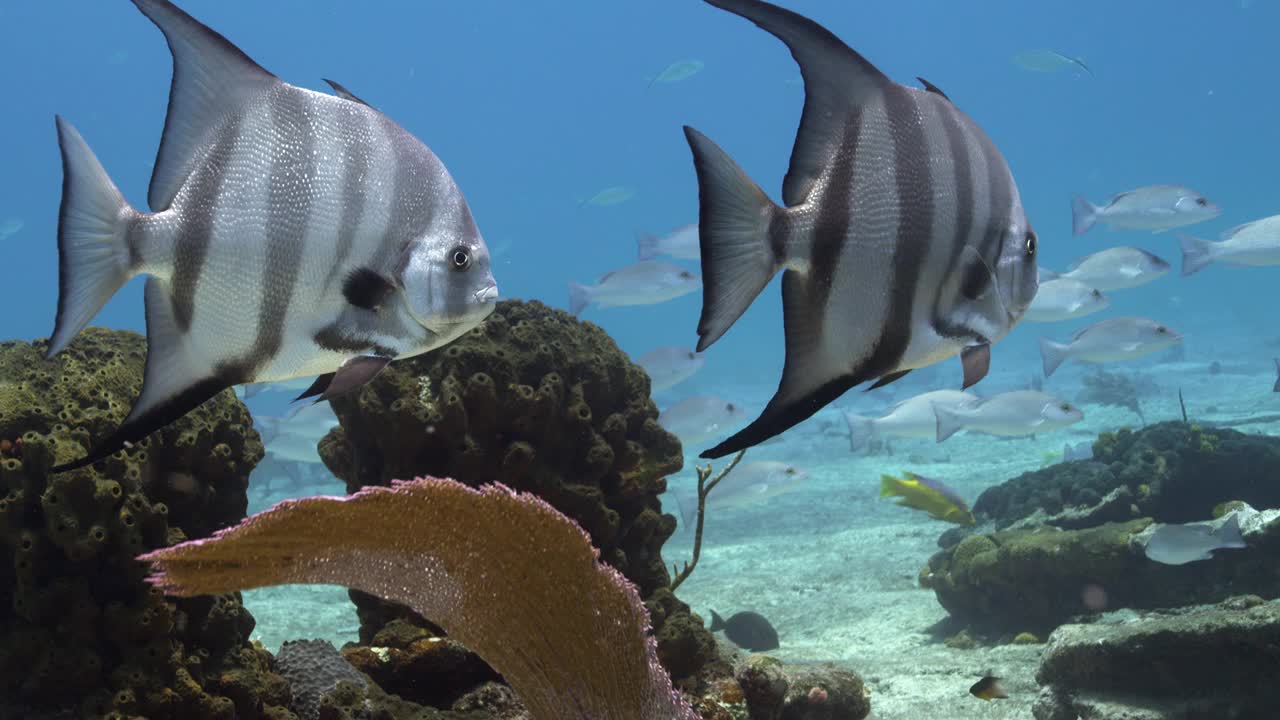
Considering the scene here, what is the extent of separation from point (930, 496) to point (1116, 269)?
3.40 meters

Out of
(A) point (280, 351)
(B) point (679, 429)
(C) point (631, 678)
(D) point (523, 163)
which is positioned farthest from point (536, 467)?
(D) point (523, 163)

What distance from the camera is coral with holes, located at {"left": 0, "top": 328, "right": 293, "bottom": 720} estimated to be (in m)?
2.41

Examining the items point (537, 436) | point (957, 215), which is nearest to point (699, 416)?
point (537, 436)

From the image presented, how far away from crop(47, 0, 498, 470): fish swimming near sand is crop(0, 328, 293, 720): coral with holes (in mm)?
1335

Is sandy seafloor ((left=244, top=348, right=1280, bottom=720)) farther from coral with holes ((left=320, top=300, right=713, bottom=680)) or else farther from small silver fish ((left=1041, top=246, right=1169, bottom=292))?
small silver fish ((left=1041, top=246, right=1169, bottom=292))

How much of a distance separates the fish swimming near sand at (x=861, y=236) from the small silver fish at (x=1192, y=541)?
608 cm

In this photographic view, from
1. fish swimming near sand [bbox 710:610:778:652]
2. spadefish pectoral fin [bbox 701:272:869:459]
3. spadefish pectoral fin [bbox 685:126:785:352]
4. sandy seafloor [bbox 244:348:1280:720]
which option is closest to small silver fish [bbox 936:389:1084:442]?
sandy seafloor [bbox 244:348:1280:720]

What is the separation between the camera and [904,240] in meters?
1.43

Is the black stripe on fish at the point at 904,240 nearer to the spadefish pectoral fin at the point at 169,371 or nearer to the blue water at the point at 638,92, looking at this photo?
the spadefish pectoral fin at the point at 169,371

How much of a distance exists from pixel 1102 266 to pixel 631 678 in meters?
9.20

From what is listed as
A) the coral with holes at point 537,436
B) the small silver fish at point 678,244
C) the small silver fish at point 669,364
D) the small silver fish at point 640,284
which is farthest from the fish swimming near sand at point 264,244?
the small silver fish at point 678,244

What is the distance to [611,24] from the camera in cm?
9625

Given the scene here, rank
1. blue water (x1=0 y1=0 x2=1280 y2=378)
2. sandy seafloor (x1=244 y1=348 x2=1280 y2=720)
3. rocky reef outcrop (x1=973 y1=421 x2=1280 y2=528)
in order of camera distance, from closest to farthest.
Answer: sandy seafloor (x1=244 y1=348 x2=1280 y2=720), rocky reef outcrop (x1=973 y1=421 x2=1280 y2=528), blue water (x1=0 y1=0 x2=1280 y2=378)

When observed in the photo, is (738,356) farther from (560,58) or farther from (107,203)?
(107,203)
